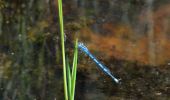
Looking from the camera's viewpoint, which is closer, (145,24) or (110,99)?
(110,99)

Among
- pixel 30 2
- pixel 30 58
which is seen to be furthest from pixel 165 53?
pixel 30 2

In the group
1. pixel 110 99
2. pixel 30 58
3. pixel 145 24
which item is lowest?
pixel 110 99

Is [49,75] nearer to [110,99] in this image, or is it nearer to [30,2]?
[110,99]

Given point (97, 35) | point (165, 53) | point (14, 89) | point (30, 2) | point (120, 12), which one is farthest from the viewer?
point (30, 2)

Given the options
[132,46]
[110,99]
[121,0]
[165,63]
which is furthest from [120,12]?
[110,99]

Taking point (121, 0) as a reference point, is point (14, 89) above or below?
below

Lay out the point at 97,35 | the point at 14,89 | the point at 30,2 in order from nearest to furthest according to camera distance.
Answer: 1. the point at 14,89
2. the point at 97,35
3. the point at 30,2

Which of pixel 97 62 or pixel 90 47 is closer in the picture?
pixel 97 62
